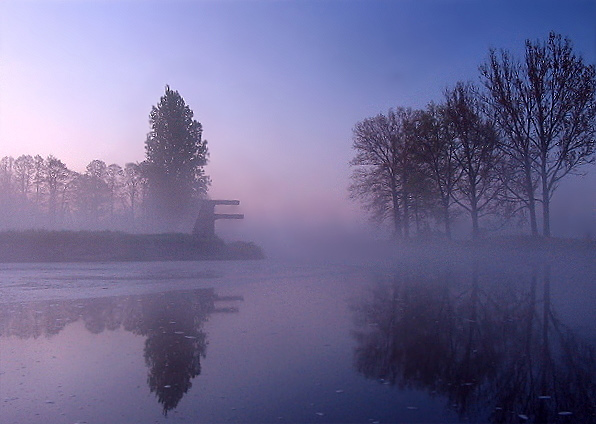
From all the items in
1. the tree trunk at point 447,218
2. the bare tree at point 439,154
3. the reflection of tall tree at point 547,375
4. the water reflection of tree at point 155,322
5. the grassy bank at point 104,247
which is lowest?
the reflection of tall tree at point 547,375

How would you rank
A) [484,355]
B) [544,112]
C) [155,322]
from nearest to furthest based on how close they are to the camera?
[484,355]
[155,322]
[544,112]

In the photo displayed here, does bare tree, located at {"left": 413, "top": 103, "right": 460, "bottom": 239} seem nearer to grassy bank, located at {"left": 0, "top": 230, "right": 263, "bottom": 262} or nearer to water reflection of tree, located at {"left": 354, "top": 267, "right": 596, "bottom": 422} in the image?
grassy bank, located at {"left": 0, "top": 230, "right": 263, "bottom": 262}

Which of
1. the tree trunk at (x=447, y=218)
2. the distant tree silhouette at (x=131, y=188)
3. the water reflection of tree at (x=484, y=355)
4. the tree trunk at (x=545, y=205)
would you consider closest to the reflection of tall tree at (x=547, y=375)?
the water reflection of tree at (x=484, y=355)

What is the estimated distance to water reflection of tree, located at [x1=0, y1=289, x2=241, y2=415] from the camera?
8.07 metres

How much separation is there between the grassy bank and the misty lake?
18.1 m

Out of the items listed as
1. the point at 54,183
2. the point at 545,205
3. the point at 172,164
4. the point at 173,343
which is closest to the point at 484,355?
the point at 173,343

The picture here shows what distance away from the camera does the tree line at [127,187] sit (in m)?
52.1

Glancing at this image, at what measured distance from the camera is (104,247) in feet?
118

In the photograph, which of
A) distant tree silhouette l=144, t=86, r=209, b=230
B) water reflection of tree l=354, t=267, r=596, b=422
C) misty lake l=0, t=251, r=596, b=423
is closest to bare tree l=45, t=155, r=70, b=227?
distant tree silhouette l=144, t=86, r=209, b=230

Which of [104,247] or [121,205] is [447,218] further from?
[121,205]

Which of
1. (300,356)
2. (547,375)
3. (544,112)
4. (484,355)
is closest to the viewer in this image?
(547,375)

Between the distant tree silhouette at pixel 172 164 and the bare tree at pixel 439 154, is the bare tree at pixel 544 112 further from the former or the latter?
the distant tree silhouette at pixel 172 164

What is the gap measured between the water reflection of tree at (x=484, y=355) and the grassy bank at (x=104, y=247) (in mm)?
23990

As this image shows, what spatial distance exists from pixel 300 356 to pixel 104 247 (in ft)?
96.1
